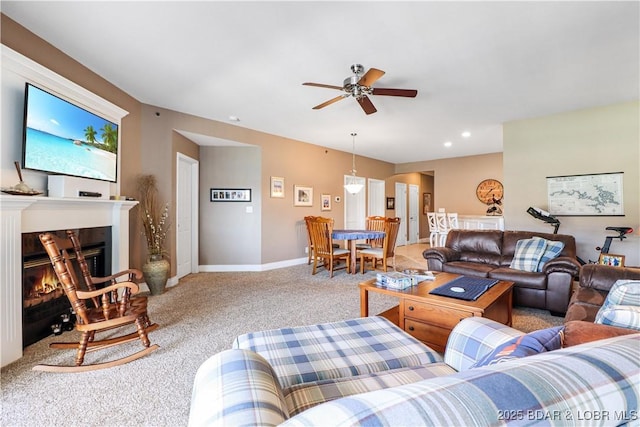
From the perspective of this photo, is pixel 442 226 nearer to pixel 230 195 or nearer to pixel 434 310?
pixel 230 195

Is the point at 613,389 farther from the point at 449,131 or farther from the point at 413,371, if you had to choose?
the point at 449,131

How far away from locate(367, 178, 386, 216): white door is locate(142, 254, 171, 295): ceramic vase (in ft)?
17.4

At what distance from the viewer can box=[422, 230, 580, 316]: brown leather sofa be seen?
2.88 metres

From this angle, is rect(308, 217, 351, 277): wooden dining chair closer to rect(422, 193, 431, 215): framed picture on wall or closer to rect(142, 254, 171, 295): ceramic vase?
rect(142, 254, 171, 295): ceramic vase

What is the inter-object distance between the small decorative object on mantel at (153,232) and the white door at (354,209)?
13.8 feet

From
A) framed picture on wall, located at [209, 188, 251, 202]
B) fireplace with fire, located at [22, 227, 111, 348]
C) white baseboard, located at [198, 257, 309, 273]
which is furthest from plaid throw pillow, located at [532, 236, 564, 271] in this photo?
fireplace with fire, located at [22, 227, 111, 348]

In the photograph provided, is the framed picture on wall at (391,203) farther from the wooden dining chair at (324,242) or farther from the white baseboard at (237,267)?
the white baseboard at (237,267)

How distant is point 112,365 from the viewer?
1.97 metres

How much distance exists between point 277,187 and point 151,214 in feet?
7.44

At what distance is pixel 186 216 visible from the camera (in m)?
4.74

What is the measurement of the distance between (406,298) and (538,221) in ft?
12.1

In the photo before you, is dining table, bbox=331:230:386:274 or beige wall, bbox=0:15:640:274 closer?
beige wall, bbox=0:15:640:274

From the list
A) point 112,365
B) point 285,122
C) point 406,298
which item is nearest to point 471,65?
point 406,298

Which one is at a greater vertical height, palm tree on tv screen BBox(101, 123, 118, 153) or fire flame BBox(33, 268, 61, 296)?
palm tree on tv screen BBox(101, 123, 118, 153)
